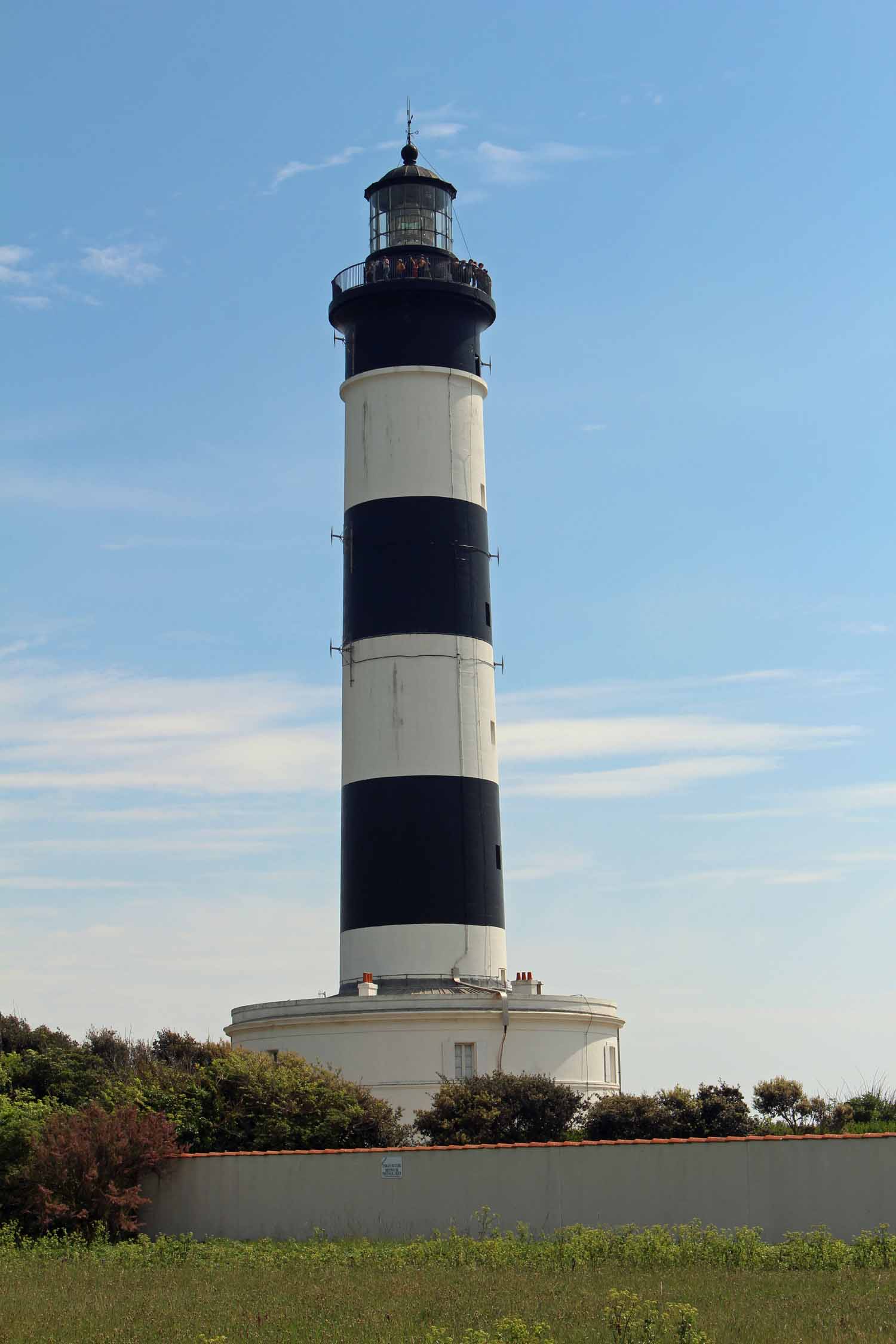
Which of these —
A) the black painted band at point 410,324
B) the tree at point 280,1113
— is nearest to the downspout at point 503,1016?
the tree at point 280,1113

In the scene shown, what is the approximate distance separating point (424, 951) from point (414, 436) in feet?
29.8

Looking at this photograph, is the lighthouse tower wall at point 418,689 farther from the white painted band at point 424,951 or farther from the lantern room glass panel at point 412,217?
the lantern room glass panel at point 412,217

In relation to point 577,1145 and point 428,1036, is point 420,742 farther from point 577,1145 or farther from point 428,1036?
point 577,1145

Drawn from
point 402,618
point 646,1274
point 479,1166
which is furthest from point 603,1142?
point 402,618

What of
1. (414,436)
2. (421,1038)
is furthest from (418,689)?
(421,1038)

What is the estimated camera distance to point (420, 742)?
29.2 metres

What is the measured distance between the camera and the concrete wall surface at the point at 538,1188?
733 inches

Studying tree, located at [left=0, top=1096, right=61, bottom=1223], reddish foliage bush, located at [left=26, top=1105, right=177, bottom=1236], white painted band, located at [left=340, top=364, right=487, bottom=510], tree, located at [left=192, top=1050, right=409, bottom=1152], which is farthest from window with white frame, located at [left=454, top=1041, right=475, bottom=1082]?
white painted band, located at [left=340, top=364, right=487, bottom=510]

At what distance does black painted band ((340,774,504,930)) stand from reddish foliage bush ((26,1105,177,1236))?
8245 millimetres

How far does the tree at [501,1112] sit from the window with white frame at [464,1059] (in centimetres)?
226

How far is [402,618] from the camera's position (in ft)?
97.5

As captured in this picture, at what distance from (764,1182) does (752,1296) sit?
4514 millimetres

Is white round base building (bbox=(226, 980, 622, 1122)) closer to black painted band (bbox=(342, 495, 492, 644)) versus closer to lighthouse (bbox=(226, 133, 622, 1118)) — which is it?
lighthouse (bbox=(226, 133, 622, 1118))

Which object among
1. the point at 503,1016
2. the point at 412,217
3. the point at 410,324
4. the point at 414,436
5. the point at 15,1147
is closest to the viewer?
the point at 15,1147
